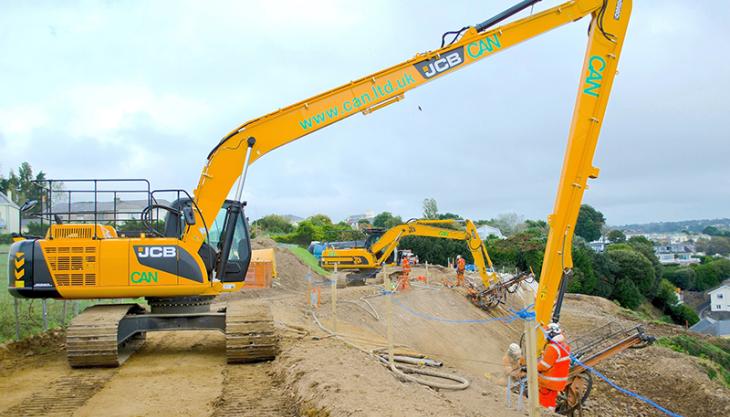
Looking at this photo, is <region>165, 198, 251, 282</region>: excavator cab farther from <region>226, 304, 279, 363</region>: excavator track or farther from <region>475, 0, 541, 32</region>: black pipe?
<region>475, 0, 541, 32</region>: black pipe

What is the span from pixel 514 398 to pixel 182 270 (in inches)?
239

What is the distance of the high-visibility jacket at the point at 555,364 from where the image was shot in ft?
24.3

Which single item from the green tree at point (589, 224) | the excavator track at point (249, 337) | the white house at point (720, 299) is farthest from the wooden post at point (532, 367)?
the green tree at point (589, 224)

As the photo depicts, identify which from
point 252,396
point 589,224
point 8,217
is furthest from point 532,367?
point 589,224

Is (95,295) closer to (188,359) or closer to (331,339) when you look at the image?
(188,359)

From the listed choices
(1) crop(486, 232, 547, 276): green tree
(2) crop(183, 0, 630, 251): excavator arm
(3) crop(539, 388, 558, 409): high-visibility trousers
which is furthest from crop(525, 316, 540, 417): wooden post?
(1) crop(486, 232, 547, 276): green tree

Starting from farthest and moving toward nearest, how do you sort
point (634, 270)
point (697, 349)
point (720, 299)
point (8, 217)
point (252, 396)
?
point (720, 299)
point (634, 270)
point (8, 217)
point (697, 349)
point (252, 396)

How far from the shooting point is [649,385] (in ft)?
53.7

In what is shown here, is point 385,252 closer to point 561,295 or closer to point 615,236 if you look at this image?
point 561,295

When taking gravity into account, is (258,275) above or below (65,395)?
below

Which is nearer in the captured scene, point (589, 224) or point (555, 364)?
point (555, 364)

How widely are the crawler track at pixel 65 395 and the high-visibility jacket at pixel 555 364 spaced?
5987mm

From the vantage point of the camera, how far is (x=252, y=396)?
7.32m

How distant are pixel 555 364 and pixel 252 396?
4005mm
